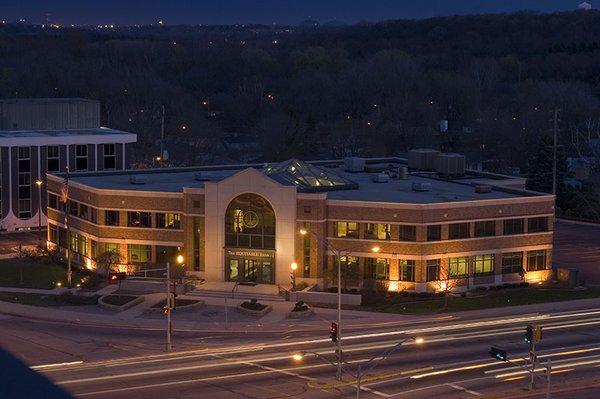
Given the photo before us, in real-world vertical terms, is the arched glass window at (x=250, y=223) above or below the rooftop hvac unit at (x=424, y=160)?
below

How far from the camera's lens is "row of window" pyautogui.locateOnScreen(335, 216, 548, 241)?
2451 inches

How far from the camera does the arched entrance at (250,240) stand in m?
64.1

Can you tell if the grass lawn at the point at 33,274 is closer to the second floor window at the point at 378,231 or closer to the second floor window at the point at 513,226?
the second floor window at the point at 378,231

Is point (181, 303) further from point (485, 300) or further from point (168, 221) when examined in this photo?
point (485, 300)

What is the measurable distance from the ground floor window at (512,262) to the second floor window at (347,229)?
9086 millimetres

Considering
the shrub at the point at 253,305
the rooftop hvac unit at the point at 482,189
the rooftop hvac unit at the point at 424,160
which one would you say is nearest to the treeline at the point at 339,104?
the rooftop hvac unit at the point at 424,160

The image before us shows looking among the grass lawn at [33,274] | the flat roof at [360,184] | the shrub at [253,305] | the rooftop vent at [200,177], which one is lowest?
the grass lawn at [33,274]

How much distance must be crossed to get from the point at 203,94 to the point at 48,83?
3375 cm

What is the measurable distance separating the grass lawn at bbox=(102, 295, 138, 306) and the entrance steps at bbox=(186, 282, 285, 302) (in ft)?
11.9

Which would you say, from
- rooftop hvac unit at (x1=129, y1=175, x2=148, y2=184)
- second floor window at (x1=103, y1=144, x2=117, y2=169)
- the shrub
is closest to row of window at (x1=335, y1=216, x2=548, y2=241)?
the shrub

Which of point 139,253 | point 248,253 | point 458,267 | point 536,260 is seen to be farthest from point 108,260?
point 536,260

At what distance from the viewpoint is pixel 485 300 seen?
59.9 metres

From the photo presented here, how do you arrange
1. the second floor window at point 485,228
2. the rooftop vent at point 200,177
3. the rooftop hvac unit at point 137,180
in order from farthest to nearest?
the rooftop vent at point 200,177 → the rooftop hvac unit at point 137,180 → the second floor window at point 485,228

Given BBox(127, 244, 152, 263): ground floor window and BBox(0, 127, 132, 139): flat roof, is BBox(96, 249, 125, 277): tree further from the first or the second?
BBox(0, 127, 132, 139): flat roof
